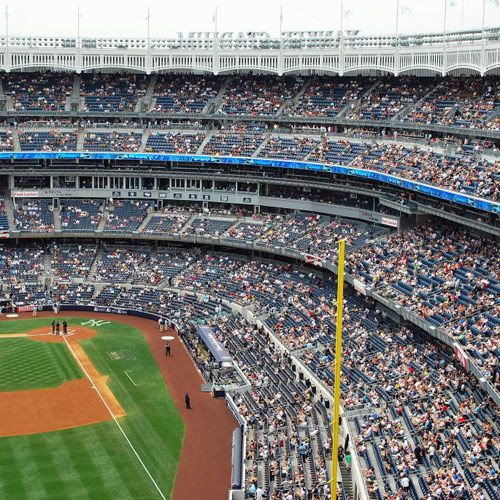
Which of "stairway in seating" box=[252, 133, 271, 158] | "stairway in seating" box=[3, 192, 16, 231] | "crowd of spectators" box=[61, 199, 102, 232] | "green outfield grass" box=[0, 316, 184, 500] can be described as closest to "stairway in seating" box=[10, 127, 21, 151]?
"stairway in seating" box=[3, 192, 16, 231]

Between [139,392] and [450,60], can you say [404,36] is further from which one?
[139,392]

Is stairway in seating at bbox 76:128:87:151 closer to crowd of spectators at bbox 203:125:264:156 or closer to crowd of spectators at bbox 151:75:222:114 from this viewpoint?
crowd of spectators at bbox 151:75:222:114

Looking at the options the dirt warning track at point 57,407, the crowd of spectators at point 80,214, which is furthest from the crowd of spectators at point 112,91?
the dirt warning track at point 57,407

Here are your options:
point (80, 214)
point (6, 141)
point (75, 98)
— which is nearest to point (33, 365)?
point (80, 214)

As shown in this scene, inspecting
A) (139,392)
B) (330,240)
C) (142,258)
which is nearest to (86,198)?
(142,258)

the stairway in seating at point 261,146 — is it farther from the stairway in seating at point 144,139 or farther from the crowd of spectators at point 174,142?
the stairway in seating at point 144,139

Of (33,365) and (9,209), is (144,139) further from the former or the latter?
(33,365)

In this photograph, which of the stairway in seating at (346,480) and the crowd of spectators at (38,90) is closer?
the stairway in seating at (346,480)
